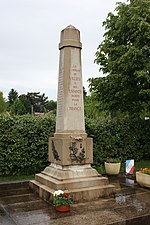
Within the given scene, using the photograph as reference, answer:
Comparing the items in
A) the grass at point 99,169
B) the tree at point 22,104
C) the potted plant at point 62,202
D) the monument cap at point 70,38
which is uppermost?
the tree at point 22,104

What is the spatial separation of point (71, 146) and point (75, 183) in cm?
105

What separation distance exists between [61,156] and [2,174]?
4693mm

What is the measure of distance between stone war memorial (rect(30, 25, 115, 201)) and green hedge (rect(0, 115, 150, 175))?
3343mm

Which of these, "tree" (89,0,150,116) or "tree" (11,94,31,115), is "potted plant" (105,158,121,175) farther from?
"tree" (11,94,31,115)

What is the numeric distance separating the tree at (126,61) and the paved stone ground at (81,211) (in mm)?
7171

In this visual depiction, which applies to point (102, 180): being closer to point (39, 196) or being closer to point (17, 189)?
point (39, 196)

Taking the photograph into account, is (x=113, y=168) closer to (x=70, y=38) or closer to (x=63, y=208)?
(x=63, y=208)

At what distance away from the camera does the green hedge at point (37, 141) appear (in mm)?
11234

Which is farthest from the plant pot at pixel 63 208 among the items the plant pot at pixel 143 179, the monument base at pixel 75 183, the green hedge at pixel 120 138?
the green hedge at pixel 120 138

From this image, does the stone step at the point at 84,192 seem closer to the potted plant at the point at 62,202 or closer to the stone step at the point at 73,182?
the stone step at the point at 73,182

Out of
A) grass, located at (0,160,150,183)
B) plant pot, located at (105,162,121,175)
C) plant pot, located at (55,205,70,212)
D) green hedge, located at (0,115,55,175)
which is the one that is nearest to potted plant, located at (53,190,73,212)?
plant pot, located at (55,205,70,212)

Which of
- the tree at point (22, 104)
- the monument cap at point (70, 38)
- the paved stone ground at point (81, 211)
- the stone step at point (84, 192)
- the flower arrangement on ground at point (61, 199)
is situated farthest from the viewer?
the tree at point (22, 104)

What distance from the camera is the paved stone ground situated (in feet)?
17.8

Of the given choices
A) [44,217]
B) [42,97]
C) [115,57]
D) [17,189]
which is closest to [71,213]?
[44,217]
